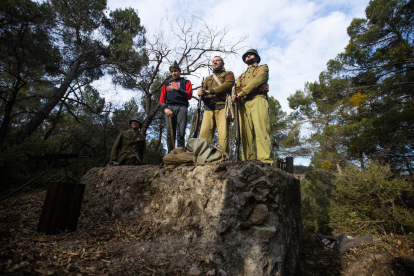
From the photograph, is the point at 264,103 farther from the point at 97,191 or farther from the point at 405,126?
the point at 405,126

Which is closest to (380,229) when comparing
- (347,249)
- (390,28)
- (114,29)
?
(347,249)

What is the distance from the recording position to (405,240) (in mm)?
3639

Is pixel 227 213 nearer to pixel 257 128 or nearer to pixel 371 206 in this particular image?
pixel 257 128

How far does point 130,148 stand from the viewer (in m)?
4.69

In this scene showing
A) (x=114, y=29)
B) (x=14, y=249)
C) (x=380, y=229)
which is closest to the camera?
(x=14, y=249)

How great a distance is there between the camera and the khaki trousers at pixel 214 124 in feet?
12.4

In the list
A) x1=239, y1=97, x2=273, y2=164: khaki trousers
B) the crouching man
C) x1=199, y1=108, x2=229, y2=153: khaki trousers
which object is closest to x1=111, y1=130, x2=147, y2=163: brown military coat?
the crouching man

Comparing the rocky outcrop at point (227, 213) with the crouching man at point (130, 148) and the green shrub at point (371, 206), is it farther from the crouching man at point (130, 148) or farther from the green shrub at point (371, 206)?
the green shrub at point (371, 206)

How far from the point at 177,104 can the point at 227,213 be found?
2783mm

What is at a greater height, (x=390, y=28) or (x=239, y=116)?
(x=390, y=28)

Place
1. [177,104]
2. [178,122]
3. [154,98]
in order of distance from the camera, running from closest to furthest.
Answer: [178,122]
[177,104]
[154,98]

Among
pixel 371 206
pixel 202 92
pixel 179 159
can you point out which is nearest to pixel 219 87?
pixel 202 92

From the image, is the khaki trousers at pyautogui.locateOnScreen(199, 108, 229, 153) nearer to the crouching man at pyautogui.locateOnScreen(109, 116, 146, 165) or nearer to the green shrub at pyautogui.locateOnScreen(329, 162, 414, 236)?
the crouching man at pyautogui.locateOnScreen(109, 116, 146, 165)

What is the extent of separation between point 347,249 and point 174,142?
4.22 meters
